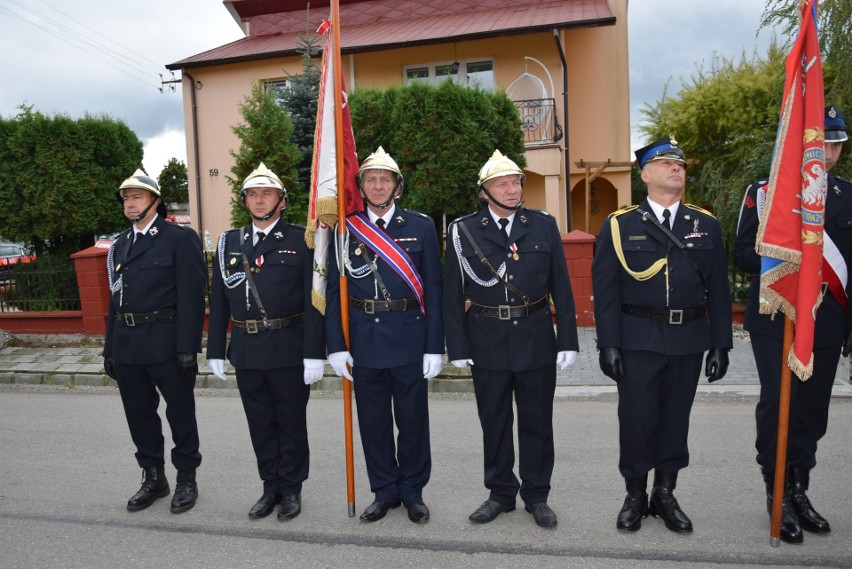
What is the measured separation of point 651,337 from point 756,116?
1346 cm

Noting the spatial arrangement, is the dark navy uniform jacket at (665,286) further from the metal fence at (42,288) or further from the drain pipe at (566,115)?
the drain pipe at (566,115)

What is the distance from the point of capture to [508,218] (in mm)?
4074

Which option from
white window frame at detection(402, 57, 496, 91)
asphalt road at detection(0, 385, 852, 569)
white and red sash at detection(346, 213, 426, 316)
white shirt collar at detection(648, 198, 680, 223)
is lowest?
asphalt road at detection(0, 385, 852, 569)

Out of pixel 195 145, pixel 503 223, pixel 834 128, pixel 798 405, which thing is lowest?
pixel 798 405

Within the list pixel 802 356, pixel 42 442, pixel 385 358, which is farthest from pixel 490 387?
pixel 42 442

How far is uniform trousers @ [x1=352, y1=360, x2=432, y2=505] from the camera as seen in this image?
13.5 feet

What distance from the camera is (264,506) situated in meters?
4.23

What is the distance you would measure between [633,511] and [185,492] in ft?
8.88

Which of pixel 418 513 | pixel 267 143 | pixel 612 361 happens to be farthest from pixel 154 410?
pixel 267 143

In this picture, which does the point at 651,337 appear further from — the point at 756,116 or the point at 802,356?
the point at 756,116

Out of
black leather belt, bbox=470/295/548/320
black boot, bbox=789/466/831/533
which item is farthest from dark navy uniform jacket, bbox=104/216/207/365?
black boot, bbox=789/466/831/533

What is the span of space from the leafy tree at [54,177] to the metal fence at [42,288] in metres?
1.13

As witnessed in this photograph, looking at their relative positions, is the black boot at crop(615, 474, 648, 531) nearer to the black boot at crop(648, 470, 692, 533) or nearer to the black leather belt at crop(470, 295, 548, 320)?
the black boot at crop(648, 470, 692, 533)

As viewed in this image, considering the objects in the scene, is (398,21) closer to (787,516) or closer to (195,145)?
(195,145)
